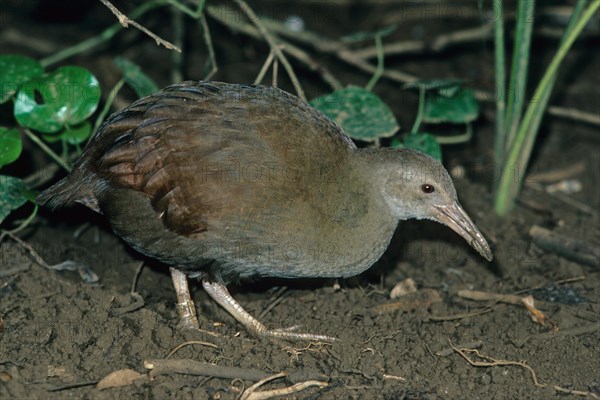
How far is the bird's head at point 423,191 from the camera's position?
4.15 meters

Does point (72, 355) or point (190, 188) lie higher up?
point (190, 188)

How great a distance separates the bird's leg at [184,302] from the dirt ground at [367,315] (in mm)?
88

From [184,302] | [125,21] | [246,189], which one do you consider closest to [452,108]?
[246,189]

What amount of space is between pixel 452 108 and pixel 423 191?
1.24 m

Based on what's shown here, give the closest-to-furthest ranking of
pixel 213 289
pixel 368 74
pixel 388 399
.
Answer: pixel 388 399, pixel 213 289, pixel 368 74

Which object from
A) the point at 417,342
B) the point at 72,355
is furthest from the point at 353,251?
the point at 72,355

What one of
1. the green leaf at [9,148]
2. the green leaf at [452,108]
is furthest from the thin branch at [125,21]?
the green leaf at [452,108]

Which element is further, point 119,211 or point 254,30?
point 254,30

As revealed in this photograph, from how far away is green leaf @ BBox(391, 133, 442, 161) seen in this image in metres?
4.96

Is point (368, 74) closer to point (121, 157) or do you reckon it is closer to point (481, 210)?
point (481, 210)

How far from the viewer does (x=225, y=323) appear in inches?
176

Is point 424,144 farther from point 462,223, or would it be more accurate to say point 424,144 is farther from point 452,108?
point 462,223

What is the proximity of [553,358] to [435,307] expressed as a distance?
71 centimetres

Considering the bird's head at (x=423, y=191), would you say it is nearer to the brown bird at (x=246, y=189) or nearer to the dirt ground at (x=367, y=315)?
the brown bird at (x=246, y=189)
